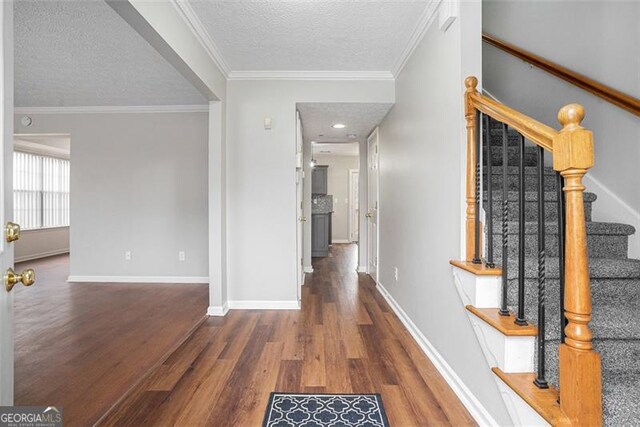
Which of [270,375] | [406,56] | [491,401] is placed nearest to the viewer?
[491,401]

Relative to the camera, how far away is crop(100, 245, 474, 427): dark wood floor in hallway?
170 centimetres

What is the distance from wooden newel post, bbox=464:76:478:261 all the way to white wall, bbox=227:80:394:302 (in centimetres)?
175

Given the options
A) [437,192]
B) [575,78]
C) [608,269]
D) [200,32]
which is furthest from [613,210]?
[200,32]

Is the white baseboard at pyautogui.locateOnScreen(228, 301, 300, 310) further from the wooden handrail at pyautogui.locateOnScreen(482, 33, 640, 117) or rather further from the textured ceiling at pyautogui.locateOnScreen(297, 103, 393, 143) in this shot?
the wooden handrail at pyautogui.locateOnScreen(482, 33, 640, 117)

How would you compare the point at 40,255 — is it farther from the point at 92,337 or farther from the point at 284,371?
the point at 284,371

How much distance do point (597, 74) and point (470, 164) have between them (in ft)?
4.38

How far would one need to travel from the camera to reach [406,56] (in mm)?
2840

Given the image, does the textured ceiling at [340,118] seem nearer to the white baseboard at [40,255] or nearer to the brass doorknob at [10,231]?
the brass doorknob at [10,231]

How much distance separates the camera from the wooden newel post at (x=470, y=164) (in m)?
1.72

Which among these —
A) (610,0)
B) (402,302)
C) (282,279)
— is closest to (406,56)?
(610,0)

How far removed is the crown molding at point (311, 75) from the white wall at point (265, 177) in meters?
0.05

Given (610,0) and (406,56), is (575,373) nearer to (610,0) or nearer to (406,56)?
(610,0)

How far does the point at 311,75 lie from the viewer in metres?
3.33

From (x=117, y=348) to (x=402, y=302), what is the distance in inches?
94.0
